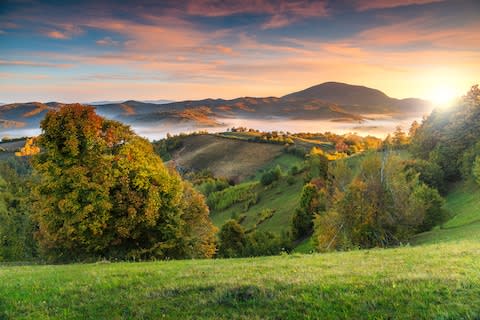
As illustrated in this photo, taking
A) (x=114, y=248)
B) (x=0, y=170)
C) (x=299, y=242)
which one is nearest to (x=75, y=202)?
(x=114, y=248)

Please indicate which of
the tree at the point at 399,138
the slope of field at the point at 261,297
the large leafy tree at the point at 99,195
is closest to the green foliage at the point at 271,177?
the tree at the point at 399,138

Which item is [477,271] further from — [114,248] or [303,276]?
[114,248]

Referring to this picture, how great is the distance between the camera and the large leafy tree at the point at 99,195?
30.1 m

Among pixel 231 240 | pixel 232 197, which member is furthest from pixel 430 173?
pixel 232 197

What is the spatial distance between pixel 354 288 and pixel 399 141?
118929mm


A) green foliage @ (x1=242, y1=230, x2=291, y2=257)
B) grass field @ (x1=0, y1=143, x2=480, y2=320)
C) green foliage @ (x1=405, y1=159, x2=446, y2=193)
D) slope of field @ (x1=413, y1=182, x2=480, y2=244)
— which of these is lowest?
green foliage @ (x1=242, y1=230, x2=291, y2=257)

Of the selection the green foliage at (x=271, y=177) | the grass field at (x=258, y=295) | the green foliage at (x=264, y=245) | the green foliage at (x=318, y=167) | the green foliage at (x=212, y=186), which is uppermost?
the grass field at (x=258, y=295)

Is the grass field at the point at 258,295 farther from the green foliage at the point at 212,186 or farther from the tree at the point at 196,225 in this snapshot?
the green foliage at the point at 212,186

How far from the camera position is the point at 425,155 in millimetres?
75625

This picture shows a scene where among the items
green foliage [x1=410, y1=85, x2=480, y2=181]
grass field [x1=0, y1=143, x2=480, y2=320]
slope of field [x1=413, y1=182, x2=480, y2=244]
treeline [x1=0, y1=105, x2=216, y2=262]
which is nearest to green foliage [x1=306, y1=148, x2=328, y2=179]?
green foliage [x1=410, y1=85, x2=480, y2=181]

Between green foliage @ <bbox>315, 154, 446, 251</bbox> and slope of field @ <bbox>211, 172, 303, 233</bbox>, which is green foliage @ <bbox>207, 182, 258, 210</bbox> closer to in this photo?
slope of field @ <bbox>211, 172, 303, 233</bbox>

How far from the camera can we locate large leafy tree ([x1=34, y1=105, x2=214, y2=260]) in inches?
1186

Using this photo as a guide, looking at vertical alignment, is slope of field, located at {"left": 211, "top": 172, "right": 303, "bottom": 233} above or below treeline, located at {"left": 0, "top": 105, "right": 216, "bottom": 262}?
below

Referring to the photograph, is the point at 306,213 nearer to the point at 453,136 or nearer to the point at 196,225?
the point at 453,136
